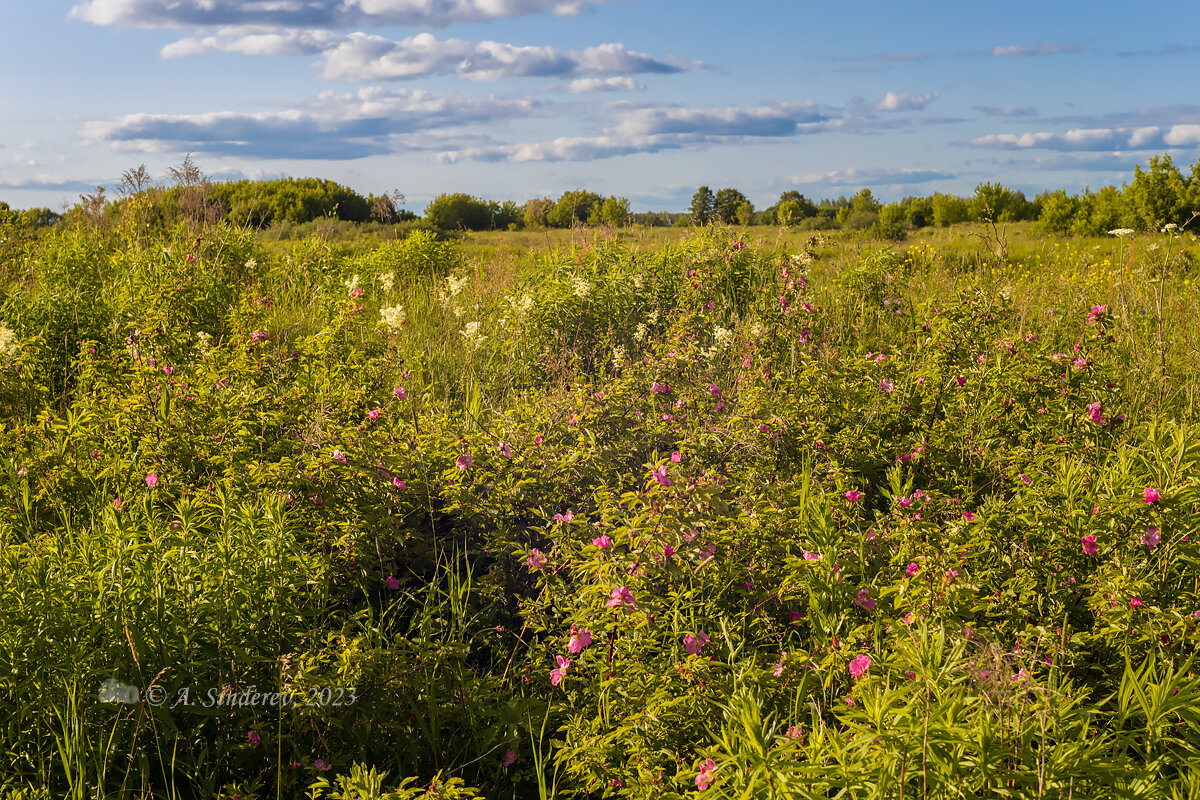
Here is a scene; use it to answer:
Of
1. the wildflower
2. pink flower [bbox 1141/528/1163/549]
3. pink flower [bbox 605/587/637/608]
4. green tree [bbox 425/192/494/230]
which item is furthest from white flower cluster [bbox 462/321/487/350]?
green tree [bbox 425/192/494/230]

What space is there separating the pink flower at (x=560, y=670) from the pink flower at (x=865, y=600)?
96cm

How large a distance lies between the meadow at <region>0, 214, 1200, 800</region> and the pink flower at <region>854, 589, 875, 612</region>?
0.4 inches

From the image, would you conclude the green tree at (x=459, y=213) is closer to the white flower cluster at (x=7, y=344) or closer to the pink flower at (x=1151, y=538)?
the white flower cluster at (x=7, y=344)

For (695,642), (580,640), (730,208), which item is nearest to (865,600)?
(695,642)

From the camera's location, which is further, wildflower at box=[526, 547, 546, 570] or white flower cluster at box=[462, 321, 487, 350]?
white flower cluster at box=[462, 321, 487, 350]

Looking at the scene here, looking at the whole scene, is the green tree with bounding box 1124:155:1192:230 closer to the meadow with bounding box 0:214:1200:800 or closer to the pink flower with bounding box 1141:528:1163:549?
the meadow with bounding box 0:214:1200:800

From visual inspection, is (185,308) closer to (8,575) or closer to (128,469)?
A: (128,469)

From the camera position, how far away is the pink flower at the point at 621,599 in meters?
2.14

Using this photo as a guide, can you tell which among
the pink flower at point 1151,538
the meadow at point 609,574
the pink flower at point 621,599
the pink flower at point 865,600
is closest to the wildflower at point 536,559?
the meadow at point 609,574

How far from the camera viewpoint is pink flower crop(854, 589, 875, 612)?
90.6 inches

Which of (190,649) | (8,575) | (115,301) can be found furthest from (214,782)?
(115,301)

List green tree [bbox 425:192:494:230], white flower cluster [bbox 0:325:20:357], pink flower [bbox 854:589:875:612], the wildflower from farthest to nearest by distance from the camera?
green tree [bbox 425:192:494:230], white flower cluster [bbox 0:325:20:357], the wildflower, pink flower [bbox 854:589:875:612]

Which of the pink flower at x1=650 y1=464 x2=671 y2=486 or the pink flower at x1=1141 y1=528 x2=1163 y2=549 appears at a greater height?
the pink flower at x1=650 y1=464 x2=671 y2=486

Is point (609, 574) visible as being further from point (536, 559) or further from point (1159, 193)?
point (1159, 193)
